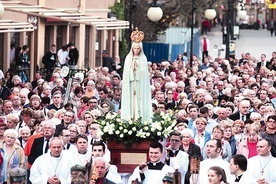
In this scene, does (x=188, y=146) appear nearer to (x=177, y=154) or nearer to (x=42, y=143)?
(x=177, y=154)

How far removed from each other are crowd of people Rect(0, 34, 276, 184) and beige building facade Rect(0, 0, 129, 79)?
23.3ft

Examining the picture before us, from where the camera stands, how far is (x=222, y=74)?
37.0 m

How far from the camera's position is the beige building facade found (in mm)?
38625

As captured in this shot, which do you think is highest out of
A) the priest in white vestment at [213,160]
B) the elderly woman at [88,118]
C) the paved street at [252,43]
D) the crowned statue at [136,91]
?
the crowned statue at [136,91]

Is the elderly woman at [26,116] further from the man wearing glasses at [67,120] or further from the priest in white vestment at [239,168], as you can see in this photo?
the priest in white vestment at [239,168]

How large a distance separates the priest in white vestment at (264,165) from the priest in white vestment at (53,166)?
2.76m

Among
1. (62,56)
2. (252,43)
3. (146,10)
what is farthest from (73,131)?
(252,43)

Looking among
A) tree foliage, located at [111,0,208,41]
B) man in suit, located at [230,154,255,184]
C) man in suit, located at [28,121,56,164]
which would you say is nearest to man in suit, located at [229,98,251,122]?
man in suit, located at [28,121,56,164]

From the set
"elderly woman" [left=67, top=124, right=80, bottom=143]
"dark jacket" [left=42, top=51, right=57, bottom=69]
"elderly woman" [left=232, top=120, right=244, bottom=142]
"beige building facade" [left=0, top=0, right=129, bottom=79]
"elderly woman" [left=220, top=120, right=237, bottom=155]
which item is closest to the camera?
"elderly woman" [left=67, top=124, right=80, bottom=143]

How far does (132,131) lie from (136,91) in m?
0.79

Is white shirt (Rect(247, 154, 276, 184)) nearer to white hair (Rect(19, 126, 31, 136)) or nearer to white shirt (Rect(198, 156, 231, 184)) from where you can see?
white shirt (Rect(198, 156, 231, 184))

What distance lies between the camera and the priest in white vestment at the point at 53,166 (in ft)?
61.2

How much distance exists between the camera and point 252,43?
8375 centimetres

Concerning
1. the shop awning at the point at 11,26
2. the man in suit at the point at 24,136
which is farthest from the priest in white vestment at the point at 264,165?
the shop awning at the point at 11,26
